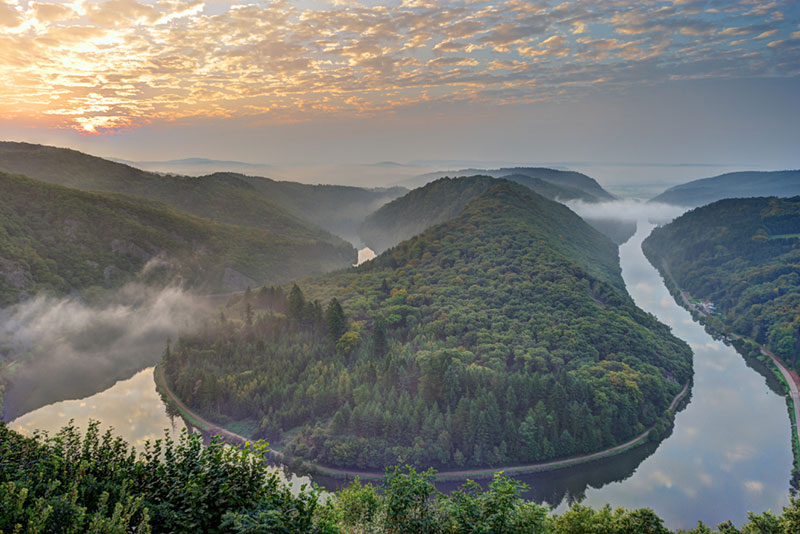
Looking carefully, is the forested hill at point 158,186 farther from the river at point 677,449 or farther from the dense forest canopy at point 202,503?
the dense forest canopy at point 202,503

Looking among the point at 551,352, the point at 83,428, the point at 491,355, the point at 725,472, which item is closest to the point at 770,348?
the point at 725,472

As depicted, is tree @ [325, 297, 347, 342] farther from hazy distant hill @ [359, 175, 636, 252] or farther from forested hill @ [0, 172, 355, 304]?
hazy distant hill @ [359, 175, 636, 252]

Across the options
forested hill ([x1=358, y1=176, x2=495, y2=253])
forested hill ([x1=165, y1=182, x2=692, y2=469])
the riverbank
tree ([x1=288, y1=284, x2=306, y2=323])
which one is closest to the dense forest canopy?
the riverbank

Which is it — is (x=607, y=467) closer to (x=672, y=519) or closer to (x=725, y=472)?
(x=672, y=519)

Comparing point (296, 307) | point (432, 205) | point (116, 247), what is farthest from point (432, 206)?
point (296, 307)

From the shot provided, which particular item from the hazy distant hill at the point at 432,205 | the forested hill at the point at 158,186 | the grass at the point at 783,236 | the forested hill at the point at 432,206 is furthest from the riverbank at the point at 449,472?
the forested hill at the point at 158,186
